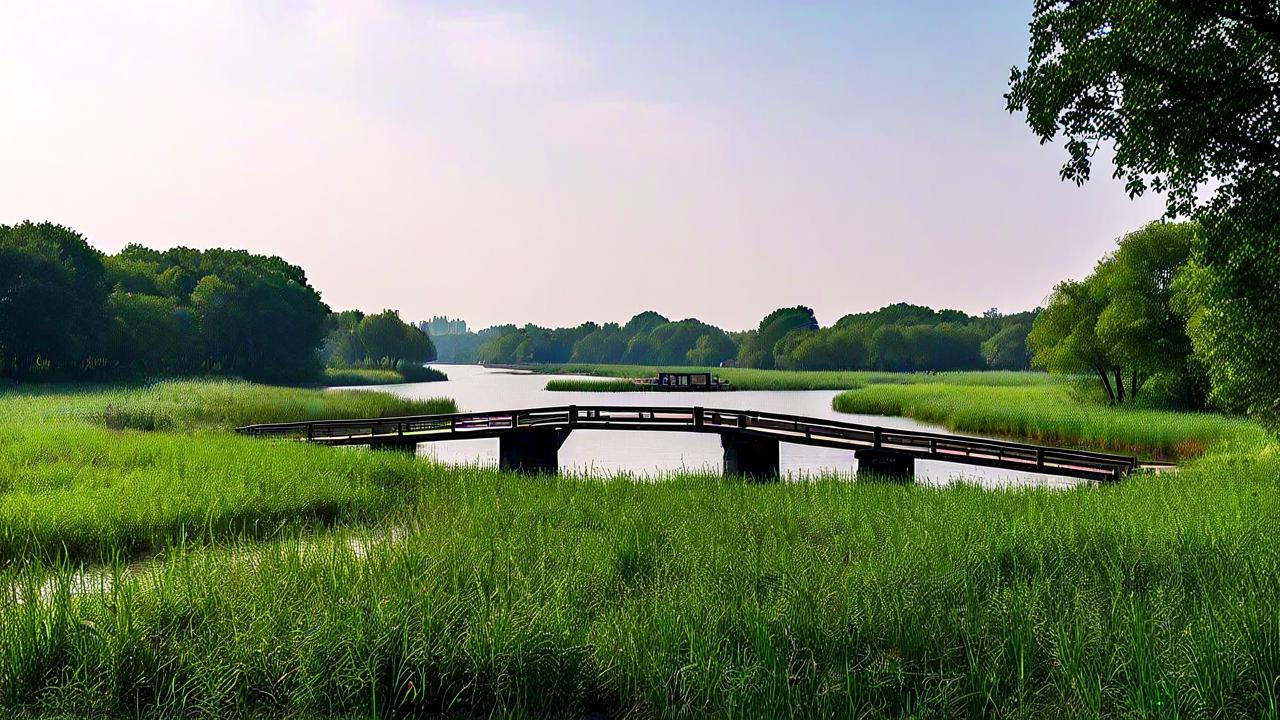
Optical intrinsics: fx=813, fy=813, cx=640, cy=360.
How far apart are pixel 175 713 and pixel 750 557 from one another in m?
6.38

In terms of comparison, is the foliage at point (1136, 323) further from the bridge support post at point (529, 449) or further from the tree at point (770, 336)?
the tree at point (770, 336)

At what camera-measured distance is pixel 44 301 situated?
170ft

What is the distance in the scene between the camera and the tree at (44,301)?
169 feet

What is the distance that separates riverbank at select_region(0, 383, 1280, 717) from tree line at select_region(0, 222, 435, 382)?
1881 inches

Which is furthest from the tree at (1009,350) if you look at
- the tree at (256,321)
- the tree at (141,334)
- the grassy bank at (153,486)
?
the grassy bank at (153,486)

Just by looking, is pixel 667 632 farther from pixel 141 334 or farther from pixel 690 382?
pixel 690 382

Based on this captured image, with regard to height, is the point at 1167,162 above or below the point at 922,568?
above

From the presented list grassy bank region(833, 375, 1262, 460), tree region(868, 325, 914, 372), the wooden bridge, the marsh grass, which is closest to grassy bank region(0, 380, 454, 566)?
the marsh grass

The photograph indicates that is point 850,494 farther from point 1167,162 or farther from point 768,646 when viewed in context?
point 768,646

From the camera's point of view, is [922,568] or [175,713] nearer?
[175,713]

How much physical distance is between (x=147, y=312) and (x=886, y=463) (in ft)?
196

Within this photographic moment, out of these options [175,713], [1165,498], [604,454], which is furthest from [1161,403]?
[175,713]

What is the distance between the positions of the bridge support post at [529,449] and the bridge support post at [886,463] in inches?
429

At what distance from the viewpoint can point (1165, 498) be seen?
48.7 feet
